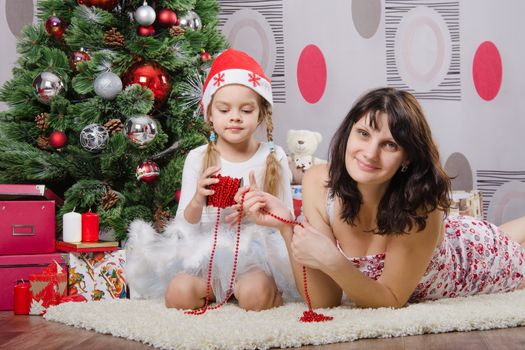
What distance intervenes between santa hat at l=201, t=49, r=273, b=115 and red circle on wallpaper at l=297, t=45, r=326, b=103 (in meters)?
1.33

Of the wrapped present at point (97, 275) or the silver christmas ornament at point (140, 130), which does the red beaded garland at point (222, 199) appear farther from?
the silver christmas ornament at point (140, 130)

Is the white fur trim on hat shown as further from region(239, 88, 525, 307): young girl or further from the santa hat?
region(239, 88, 525, 307): young girl

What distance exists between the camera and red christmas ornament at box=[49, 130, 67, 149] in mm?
2574

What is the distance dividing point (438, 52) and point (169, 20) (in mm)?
1556

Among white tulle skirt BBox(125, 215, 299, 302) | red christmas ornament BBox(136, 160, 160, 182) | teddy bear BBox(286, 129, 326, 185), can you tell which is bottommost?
white tulle skirt BBox(125, 215, 299, 302)

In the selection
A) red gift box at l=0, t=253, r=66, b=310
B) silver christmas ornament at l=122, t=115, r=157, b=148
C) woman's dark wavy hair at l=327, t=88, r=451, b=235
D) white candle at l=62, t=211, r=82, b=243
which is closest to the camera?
woman's dark wavy hair at l=327, t=88, r=451, b=235

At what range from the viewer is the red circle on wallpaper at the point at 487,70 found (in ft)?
12.0

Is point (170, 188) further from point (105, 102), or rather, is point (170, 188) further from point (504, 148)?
point (504, 148)

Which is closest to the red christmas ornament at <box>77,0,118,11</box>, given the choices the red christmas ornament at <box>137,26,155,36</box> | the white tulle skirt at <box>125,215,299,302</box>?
the red christmas ornament at <box>137,26,155,36</box>

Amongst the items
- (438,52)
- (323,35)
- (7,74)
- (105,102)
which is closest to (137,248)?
(105,102)

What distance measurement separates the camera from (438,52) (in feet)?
12.0

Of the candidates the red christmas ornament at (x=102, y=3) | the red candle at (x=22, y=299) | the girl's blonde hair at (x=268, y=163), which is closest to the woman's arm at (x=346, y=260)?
the girl's blonde hair at (x=268, y=163)

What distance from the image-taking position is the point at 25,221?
2383 millimetres

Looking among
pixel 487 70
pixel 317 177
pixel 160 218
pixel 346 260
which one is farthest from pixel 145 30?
pixel 487 70
